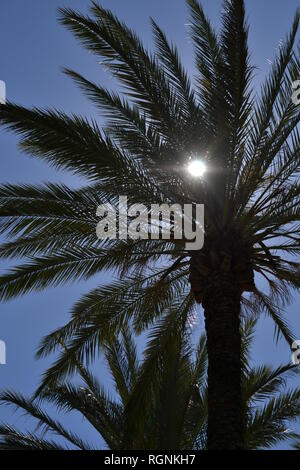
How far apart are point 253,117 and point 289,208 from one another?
149cm

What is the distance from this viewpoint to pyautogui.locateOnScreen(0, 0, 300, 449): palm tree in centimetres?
970

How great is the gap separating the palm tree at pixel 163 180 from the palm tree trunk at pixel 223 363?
2 centimetres

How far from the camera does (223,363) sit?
28.8 feet

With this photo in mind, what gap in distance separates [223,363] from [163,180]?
2749mm

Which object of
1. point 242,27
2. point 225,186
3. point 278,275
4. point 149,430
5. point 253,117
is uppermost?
point 242,27

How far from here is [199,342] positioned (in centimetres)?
1398

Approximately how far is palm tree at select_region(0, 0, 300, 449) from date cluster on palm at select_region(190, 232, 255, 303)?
16 mm

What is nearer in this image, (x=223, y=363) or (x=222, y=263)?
(x=223, y=363)

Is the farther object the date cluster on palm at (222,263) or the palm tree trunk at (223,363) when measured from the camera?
the date cluster on palm at (222,263)

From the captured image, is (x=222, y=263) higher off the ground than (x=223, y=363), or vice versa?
(x=222, y=263)

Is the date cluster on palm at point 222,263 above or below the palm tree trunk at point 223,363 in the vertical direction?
above

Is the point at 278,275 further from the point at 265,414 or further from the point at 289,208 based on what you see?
the point at 265,414

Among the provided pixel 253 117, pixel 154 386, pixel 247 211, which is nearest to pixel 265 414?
pixel 154 386

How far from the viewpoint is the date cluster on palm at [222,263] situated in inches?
379
